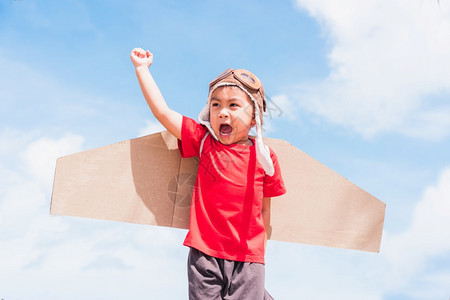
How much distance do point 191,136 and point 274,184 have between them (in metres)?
0.44

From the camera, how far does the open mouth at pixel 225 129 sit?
214 cm

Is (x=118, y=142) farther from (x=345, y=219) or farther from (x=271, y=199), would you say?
(x=345, y=219)

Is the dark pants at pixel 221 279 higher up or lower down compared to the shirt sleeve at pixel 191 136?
lower down

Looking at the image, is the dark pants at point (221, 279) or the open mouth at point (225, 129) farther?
the open mouth at point (225, 129)

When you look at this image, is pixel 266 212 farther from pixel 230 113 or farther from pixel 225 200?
pixel 230 113

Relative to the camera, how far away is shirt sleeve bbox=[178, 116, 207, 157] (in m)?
2.16

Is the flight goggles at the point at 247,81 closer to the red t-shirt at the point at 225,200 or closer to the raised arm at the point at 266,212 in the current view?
the red t-shirt at the point at 225,200

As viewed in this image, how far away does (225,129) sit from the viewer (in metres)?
2.14

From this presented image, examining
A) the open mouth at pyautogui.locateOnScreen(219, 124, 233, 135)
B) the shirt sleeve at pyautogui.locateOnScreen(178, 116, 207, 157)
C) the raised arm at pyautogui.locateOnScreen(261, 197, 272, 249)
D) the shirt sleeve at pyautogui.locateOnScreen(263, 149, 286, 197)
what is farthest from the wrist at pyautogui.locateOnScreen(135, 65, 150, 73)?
the raised arm at pyautogui.locateOnScreen(261, 197, 272, 249)

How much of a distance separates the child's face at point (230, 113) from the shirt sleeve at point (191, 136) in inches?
2.8

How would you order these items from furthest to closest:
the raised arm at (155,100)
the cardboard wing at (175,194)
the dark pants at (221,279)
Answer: the cardboard wing at (175,194) → the raised arm at (155,100) → the dark pants at (221,279)

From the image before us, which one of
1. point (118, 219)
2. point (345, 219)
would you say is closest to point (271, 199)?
point (345, 219)

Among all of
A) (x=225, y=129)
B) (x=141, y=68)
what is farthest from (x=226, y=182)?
(x=141, y=68)

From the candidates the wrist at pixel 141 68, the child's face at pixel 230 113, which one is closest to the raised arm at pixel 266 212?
the child's face at pixel 230 113
